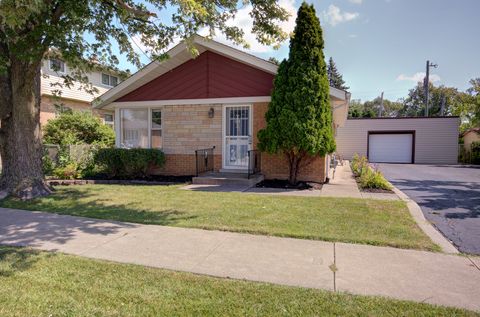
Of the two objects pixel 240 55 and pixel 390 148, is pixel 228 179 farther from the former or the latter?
pixel 390 148

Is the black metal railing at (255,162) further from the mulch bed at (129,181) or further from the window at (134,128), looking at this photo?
the window at (134,128)

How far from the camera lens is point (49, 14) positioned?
7219 millimetres

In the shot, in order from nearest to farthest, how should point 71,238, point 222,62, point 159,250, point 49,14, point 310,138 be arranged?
point 159,250
point 71,238
point 49,14
point 310,138
point 222,62

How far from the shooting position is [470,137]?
2839 centimetres

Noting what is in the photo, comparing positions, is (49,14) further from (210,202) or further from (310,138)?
(310,138)

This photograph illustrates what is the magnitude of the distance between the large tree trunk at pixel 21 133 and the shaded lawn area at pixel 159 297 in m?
5.22

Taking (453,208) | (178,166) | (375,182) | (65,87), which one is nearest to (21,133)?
(178,166)

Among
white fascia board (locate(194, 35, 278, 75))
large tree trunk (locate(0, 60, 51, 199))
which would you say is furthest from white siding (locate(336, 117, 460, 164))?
large tree trunk (locate(0, 60, 51, 199))

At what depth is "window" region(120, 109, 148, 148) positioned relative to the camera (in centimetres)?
1302

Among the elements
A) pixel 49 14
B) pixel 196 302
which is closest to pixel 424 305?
pixel 196 302

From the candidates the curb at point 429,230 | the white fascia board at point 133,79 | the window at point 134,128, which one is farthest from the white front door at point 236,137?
the curb at point 429,230

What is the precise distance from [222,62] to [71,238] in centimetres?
839

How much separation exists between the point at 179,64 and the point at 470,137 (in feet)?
90.3

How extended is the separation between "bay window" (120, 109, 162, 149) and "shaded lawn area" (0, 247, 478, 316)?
9.37 m
